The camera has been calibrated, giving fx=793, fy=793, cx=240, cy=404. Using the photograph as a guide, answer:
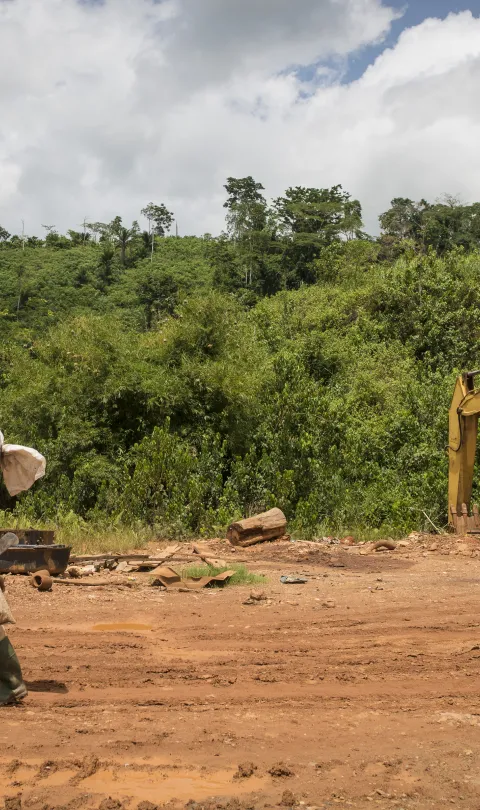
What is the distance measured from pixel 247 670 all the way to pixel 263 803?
2.05m

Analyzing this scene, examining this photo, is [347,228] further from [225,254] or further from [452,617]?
[452,617]

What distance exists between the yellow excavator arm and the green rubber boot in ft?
31.0

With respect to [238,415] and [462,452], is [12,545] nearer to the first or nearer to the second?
[462,452]

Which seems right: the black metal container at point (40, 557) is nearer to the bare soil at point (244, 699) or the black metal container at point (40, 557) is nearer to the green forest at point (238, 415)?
the bare soil at point (244, 699)

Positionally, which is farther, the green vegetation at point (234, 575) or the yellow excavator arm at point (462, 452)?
the yellow excavator arm at point (462, 452)

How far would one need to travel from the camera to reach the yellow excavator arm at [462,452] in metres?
13.0

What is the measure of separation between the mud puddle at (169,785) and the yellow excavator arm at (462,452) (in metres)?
9.78

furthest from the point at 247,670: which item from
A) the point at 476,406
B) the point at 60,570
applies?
the point at 476,406

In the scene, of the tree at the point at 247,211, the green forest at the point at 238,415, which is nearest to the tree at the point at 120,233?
the tree at the point at 247,211

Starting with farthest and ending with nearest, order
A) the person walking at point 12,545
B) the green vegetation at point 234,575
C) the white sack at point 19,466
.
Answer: the green vegetation at point 234,575 → the white sack at point 19,466 → the person walking at point 12,545

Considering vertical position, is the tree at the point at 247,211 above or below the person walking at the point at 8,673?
above

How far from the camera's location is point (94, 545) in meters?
11.5

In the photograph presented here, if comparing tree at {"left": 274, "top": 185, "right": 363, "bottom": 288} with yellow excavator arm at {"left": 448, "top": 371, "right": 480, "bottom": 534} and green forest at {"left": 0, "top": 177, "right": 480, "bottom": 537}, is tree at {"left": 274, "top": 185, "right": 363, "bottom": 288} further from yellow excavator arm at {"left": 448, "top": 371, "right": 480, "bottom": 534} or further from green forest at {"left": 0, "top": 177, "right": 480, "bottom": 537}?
yellow excavator arm at {"left": 448, "top": 371, "right": 480, "bottom": 534}

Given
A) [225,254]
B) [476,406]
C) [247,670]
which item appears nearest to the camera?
[247,670]
